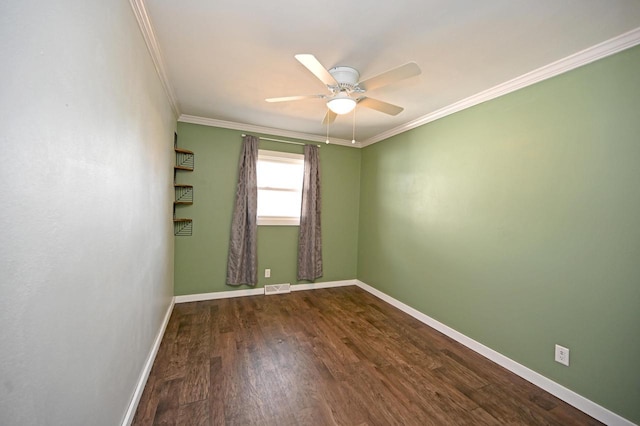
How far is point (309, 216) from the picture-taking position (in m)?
4.11

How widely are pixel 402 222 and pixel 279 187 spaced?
6.34 feet

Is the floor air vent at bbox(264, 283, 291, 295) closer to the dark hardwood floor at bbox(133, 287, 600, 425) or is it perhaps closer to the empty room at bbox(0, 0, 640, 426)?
the empty room at bbox(0, 0, 640, 426)

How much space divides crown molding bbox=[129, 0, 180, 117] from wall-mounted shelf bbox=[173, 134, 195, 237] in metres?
1.01

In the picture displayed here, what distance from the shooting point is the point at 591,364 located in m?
1.78

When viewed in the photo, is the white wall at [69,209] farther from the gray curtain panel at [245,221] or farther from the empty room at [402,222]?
the gray curtain panel at [245,221]

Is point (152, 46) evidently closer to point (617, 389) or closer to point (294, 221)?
point (294, 221)

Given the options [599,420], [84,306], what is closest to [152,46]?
[84,306]

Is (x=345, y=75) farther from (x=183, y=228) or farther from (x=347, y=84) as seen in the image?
(x=183, y=228)

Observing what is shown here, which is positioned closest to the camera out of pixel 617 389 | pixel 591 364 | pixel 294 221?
pixel 617 389

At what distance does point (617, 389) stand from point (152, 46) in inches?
154

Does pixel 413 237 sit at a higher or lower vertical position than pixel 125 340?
higher

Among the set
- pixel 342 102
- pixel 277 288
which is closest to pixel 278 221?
pixel 277 288

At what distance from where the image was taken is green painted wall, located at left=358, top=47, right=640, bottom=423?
1.66m

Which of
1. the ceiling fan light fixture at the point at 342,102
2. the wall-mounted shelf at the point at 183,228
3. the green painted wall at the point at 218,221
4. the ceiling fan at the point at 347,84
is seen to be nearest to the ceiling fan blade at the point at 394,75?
the ceiling fan at the point at 347,84
